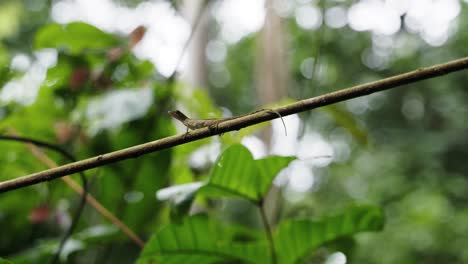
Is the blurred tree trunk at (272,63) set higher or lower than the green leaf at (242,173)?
lower

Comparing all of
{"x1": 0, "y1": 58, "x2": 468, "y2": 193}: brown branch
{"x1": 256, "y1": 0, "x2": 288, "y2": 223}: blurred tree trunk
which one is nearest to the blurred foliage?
{"x1": 0, "y1": 58, "x2": 468, "y2": 193}: brown branch

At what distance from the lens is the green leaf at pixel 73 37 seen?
1.04 metres

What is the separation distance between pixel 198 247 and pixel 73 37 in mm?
588

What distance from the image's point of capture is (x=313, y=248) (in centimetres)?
75

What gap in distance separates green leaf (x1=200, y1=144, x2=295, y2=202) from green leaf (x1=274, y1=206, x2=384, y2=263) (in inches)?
3.6

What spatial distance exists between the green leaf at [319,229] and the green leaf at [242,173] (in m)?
0.09

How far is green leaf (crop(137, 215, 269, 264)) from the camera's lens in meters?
0.68

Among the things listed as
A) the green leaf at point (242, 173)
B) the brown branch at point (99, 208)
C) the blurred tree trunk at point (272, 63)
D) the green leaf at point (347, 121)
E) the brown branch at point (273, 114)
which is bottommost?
the blurred tree trunk at point (272, 63)

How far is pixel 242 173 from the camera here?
2.12 ft

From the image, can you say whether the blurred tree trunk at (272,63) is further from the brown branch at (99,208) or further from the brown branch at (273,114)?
the brown branch at (273,114)

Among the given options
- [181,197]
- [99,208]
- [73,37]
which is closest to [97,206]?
[99,208]

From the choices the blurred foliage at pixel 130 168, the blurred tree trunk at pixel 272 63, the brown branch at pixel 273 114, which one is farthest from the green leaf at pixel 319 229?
the blurred tree trunk at pixel 272 63

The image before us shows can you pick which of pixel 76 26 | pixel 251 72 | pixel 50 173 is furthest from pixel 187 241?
pixel 251 72

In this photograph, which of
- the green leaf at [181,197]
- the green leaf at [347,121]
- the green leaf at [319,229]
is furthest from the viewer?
the green leaf at [347,121]
